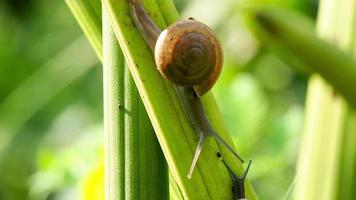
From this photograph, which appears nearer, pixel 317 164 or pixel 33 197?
pixel 317 164

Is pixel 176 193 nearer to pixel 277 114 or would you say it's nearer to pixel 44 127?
pixel 277 114

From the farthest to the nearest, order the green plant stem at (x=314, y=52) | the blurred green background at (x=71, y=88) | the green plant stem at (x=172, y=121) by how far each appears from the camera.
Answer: the blurred green background at (x=71, y=88)
the green plant stem at (x=172, y=121)
the green plant stem at (x=314, y=52)

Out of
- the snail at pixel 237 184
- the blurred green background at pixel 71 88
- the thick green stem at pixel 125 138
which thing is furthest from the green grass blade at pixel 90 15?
the blurred green background at pixel 71 88

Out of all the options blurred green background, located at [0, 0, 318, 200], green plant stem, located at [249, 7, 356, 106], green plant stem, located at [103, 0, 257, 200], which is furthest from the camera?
blurred green background, located at [0, 0, 318, 200]

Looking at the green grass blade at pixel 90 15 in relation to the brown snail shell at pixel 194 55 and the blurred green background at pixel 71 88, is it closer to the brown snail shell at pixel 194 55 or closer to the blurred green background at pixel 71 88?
the brown snail shell at pixel 194 55

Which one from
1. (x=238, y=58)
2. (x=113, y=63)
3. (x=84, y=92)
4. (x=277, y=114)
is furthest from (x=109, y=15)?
(x=84, y=92)

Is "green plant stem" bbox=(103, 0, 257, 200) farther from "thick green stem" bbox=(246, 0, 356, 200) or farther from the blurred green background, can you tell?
the blurred green background

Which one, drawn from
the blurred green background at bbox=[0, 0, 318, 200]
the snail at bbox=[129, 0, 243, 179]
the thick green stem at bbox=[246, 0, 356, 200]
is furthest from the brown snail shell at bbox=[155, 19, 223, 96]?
the blurred green background at bbox=[0, 0, 318, 200]
